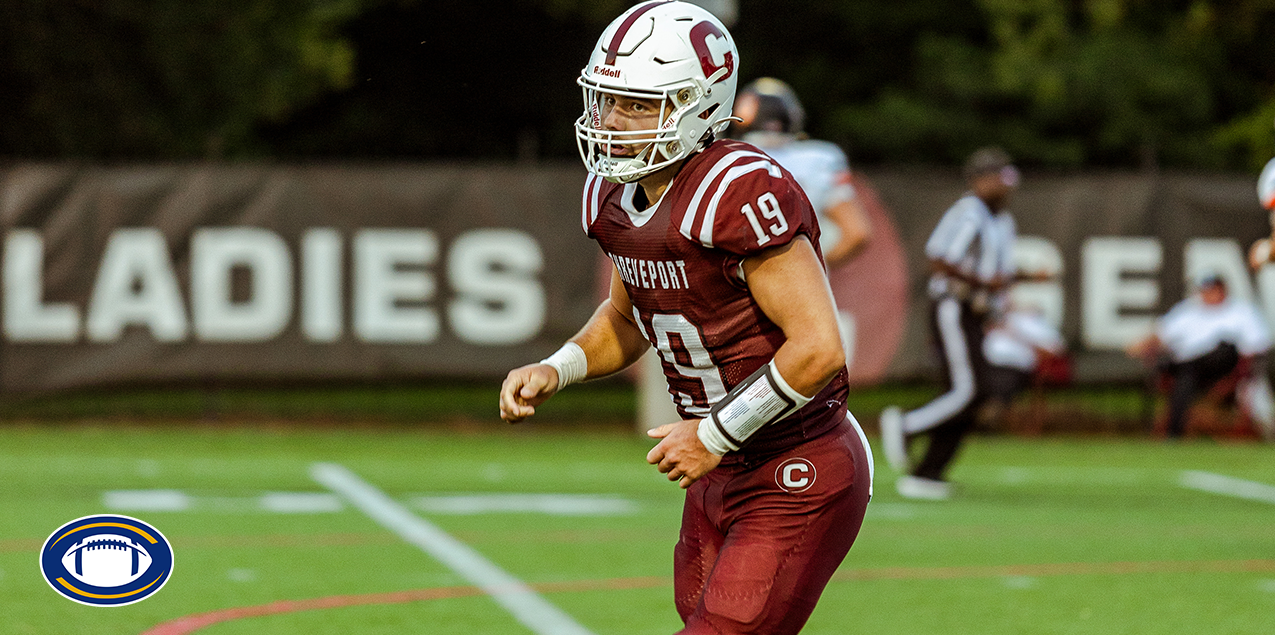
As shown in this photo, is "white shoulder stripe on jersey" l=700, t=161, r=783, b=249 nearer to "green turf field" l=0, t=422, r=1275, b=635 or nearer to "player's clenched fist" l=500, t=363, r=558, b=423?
"player's clenched fist" l=500, t=363, r=558, b=423

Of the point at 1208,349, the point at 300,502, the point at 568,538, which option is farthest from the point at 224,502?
the point at 1208,349

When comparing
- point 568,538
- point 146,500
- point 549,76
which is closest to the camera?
point 568,538

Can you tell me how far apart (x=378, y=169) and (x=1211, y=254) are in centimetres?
726

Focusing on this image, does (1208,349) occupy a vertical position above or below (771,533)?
below

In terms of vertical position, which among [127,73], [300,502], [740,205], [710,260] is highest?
[740,205]

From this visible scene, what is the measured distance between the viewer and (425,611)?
6523 mm

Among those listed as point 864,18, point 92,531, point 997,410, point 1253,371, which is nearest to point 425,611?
point 92,531

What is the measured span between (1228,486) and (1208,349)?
332 cm

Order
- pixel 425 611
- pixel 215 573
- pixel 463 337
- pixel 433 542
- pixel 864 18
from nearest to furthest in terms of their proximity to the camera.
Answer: pixel 425 611 → pixel 215 573 → pixel 433 542 → pixel 463 337 → pixel 864 18

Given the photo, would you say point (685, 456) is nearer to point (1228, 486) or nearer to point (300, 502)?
point (300, 502)

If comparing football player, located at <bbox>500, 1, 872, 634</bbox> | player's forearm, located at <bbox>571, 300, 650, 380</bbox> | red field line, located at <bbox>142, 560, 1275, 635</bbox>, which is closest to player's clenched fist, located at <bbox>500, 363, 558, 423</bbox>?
football player, located at <bbox>500, 1, 872, 634</bbox>

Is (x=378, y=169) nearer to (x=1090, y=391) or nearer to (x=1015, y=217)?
(x=1015, y=217)

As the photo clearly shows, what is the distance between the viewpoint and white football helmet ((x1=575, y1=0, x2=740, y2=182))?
399 cm

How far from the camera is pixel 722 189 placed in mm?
3900
